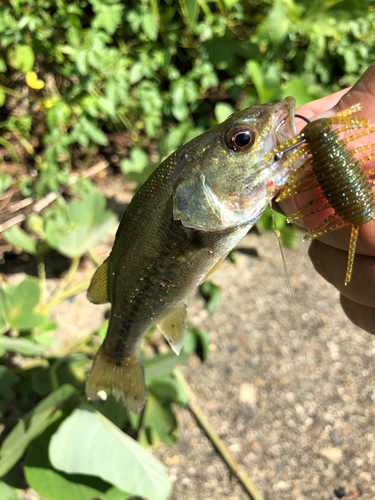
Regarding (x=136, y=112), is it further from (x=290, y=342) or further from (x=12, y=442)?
(x=12, y=442)

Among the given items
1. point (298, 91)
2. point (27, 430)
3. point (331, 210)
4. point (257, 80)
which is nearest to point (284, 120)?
point (331, 210)

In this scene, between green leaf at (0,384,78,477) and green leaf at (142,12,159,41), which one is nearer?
green leaf at (0,384,78,477)

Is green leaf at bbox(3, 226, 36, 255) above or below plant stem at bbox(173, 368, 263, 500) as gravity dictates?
above

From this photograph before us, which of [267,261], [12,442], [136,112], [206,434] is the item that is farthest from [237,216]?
[136,112]

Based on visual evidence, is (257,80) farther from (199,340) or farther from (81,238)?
(199,340)

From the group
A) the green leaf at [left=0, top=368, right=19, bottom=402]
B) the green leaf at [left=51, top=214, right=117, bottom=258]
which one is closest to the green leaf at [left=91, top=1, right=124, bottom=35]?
the green leaf at [left=51, top=214, right=117, bottom=258]

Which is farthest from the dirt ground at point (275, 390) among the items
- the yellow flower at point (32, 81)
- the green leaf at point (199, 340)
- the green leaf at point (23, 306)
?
the yellow flower at point (32, 81)

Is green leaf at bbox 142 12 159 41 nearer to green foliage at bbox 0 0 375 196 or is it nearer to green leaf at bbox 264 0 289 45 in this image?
green foliage at bbox 0 0 375 196
